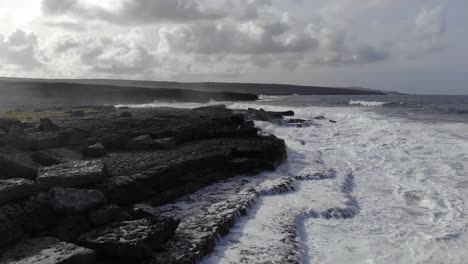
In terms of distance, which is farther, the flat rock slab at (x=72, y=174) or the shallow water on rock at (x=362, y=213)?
the flat rock slab at (x=72, y=174)

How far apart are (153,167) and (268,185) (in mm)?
3681

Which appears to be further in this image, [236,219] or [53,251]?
[236,219]

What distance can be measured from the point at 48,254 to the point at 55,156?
5.80m

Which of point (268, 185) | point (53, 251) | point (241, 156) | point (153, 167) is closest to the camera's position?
point (53, 251)

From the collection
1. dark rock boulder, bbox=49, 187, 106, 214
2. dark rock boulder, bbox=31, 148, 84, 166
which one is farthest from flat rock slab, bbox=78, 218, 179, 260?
dark rock boulder, bbox=31, 148, 84, 166

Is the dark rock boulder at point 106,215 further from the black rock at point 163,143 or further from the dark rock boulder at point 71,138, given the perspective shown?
the black rock at point 163,143

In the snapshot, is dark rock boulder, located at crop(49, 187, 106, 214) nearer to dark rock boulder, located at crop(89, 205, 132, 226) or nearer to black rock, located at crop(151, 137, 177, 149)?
dark rock boulder, located at crop(89, 205, 132, 226)

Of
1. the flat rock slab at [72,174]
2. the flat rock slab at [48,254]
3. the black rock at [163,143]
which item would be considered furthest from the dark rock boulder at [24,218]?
the black rock at [163,143]

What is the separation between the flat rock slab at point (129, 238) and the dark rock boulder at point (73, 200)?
728 millimetres

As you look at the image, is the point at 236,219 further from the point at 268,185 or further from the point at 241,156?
the point at 241,156

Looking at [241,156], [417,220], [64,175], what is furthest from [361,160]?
[64,175]

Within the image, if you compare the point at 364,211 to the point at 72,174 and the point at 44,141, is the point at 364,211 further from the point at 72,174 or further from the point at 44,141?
the point at 44,141

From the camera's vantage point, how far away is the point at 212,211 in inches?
407

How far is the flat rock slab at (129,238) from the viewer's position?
730cm
